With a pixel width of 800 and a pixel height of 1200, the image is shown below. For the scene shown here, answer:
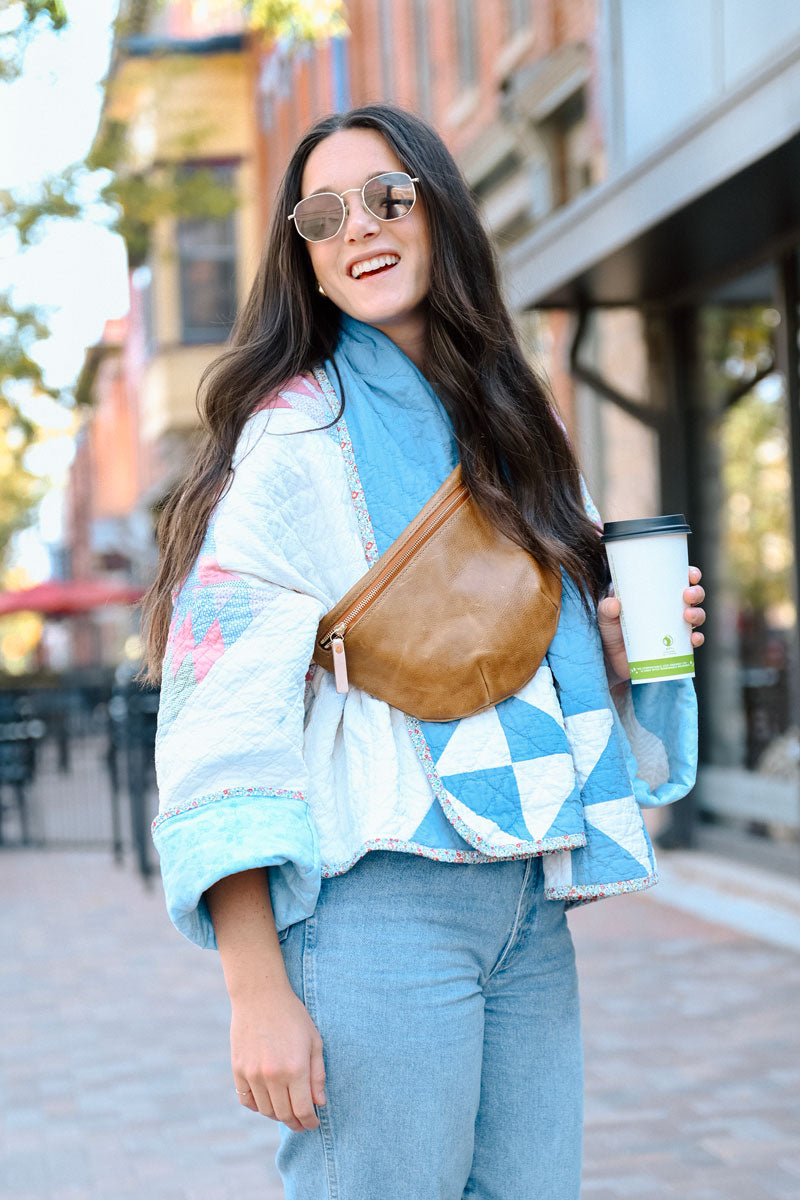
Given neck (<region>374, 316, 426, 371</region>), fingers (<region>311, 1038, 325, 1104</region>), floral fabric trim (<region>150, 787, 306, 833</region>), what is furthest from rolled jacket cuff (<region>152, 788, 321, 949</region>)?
neck (<region>374, 316, 426, 371</region>)

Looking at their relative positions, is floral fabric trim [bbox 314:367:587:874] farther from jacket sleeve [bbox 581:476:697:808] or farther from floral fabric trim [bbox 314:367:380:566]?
jacket sleeve [bbox 581:476:697:808]

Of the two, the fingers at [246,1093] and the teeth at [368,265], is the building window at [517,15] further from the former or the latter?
the fingers at [246,1093]

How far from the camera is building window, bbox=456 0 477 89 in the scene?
12.3m

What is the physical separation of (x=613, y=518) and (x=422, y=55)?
6.75 metres

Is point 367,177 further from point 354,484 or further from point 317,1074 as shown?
point 317,1074

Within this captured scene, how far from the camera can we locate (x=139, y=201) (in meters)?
14.0

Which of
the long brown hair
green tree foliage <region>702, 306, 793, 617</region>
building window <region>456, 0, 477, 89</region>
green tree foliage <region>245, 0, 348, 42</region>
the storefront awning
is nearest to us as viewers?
the long brown hair

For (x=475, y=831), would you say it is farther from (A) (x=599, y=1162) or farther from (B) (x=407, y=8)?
(B) (x=407, y=8)

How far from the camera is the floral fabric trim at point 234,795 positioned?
165cm

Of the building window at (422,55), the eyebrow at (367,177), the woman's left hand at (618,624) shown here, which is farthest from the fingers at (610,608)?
the building window at (422,55)

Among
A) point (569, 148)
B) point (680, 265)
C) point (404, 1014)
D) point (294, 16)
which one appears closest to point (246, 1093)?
point (404, 1014)

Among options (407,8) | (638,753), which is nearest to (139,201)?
(407,8)

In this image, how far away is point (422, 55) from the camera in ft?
45.4

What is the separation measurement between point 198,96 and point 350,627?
22431 mm
